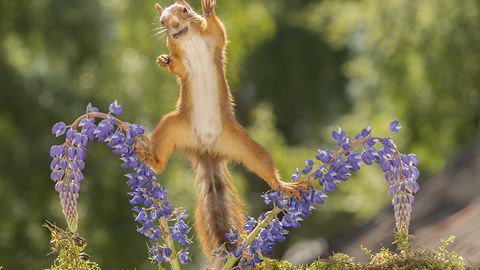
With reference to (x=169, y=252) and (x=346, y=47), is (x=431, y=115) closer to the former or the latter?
(x=346, y=47)

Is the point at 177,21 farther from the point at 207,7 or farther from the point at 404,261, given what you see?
the point at 404,261

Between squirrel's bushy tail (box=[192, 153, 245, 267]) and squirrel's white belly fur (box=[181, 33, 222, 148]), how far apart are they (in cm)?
13

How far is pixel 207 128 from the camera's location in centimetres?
184

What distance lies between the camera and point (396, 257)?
161 cm

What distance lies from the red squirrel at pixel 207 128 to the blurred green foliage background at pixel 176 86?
3.59m

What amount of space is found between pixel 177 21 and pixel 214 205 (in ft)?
2.42

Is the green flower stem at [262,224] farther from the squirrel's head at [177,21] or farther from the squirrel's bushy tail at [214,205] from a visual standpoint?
the squirrel's head at [177,21]

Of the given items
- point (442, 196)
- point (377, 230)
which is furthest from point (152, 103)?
point (442, 196)

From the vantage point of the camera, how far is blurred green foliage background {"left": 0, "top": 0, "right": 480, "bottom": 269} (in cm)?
681

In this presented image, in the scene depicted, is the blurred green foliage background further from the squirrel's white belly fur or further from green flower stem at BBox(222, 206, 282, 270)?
green flower stem at BBox(222, 206, 282, 270)

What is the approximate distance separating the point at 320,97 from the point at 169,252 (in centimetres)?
1107

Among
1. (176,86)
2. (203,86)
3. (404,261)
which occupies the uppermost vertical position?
(176,86)

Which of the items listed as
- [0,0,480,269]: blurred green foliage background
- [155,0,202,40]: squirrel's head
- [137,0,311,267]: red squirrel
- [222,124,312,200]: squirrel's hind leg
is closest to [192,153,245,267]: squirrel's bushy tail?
[137,0,311,267]: red squirrel

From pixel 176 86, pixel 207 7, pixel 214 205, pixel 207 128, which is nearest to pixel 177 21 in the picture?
pixel 207 7
